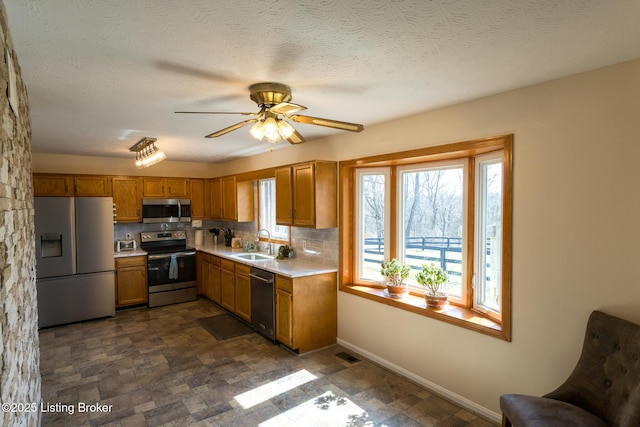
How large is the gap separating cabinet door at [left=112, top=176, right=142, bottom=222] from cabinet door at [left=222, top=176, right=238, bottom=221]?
135 cm

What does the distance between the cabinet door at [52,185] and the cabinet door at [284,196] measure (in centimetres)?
322

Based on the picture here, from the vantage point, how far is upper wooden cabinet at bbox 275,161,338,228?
12.6ft

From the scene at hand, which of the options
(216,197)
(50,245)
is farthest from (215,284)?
(50,245)

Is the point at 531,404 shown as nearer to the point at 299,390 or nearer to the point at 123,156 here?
the point at 299,390

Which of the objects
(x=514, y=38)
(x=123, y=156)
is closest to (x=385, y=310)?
(x=514, y=38)

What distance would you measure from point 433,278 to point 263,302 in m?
2.04

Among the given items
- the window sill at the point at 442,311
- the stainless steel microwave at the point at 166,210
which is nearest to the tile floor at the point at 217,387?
the window sill at the point at 442,311

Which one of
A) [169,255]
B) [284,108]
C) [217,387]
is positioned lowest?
[217,387]

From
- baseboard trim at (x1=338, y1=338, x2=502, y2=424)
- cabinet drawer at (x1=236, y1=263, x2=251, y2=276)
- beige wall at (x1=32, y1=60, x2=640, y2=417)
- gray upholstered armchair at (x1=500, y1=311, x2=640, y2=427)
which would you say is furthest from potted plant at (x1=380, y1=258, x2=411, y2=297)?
cabinet drawer at (x1=236, y1=263, x2=251, y2=276)

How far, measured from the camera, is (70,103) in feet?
8.73

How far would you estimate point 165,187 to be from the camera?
5.98m

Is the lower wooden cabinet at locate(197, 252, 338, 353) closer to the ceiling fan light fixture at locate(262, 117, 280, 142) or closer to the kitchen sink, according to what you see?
the kitchen sink

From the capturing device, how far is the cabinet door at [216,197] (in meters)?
6.11

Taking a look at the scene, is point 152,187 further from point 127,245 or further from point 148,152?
point 148,152
